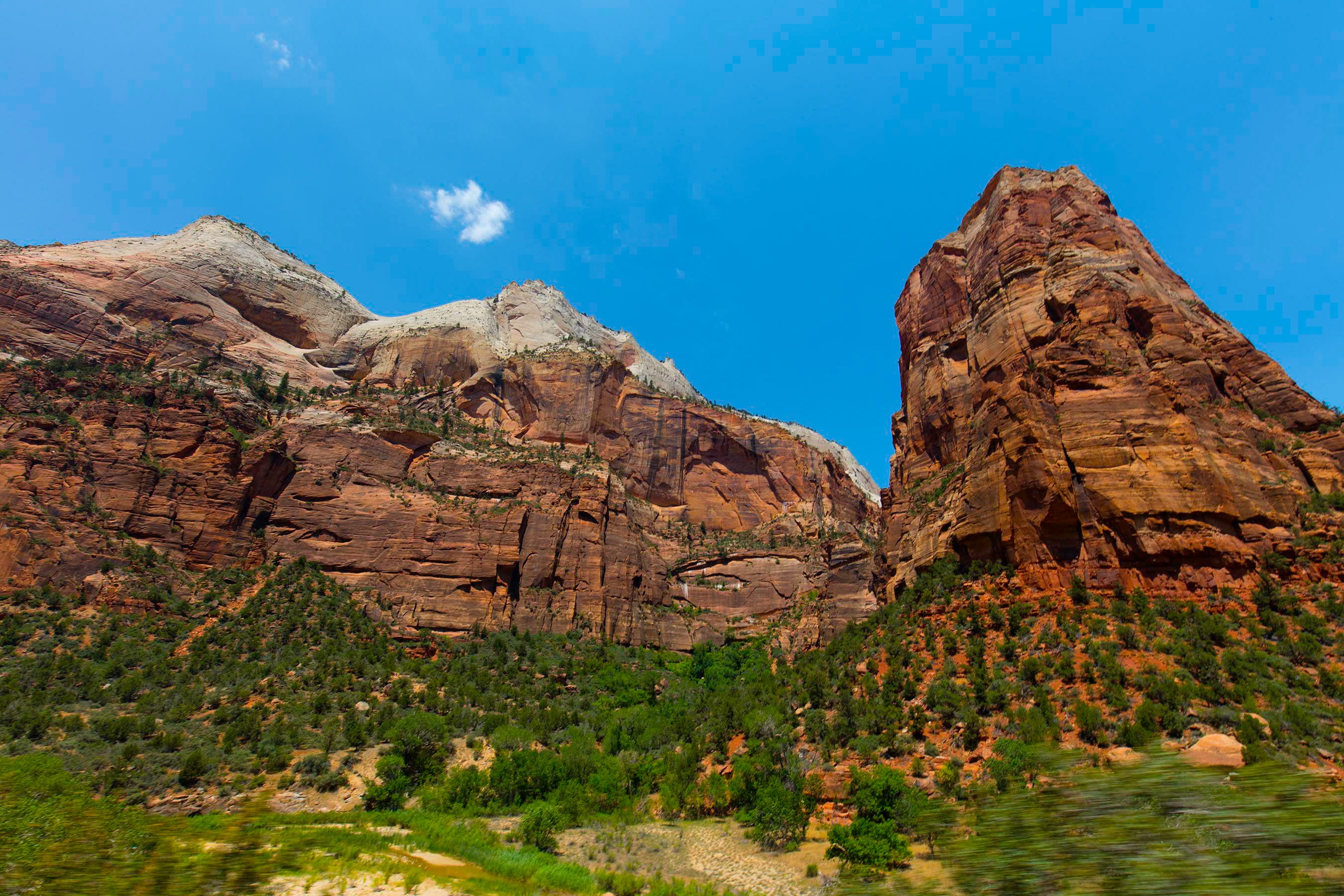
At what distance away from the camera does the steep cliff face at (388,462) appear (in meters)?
38.0

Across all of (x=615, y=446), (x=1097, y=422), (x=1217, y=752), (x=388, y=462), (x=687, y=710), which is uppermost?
(x=615, y=446)

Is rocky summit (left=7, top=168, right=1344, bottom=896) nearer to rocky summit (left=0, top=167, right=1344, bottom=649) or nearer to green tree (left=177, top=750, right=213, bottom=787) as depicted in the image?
green tree (left=177, top=750, right=213, bottom=787)

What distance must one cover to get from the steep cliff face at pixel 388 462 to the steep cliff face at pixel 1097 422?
28.4 meters

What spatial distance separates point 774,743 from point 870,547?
43088 millimetres

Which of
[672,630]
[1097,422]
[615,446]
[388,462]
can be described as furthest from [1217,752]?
[615,446]

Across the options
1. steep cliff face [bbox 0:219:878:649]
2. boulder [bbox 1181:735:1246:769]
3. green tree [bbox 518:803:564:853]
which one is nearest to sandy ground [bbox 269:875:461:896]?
green tree [bbox 518:803:564:853]

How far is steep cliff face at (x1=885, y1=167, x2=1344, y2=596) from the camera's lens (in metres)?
19.1

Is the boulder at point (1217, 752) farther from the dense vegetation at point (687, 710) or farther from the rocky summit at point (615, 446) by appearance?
the rocky summit at point (615, 446)

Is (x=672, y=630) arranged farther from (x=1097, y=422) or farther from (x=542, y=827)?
(x=1097, y=422)

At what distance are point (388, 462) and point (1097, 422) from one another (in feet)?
160

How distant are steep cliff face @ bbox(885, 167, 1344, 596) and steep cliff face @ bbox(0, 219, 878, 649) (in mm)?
28421

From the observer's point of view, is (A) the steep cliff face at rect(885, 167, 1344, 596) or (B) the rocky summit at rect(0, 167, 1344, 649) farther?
(B) the rocky summit at rect(0, 167, 1344, 649)

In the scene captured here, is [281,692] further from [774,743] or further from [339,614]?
[774,743]

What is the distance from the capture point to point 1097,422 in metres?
20.9
